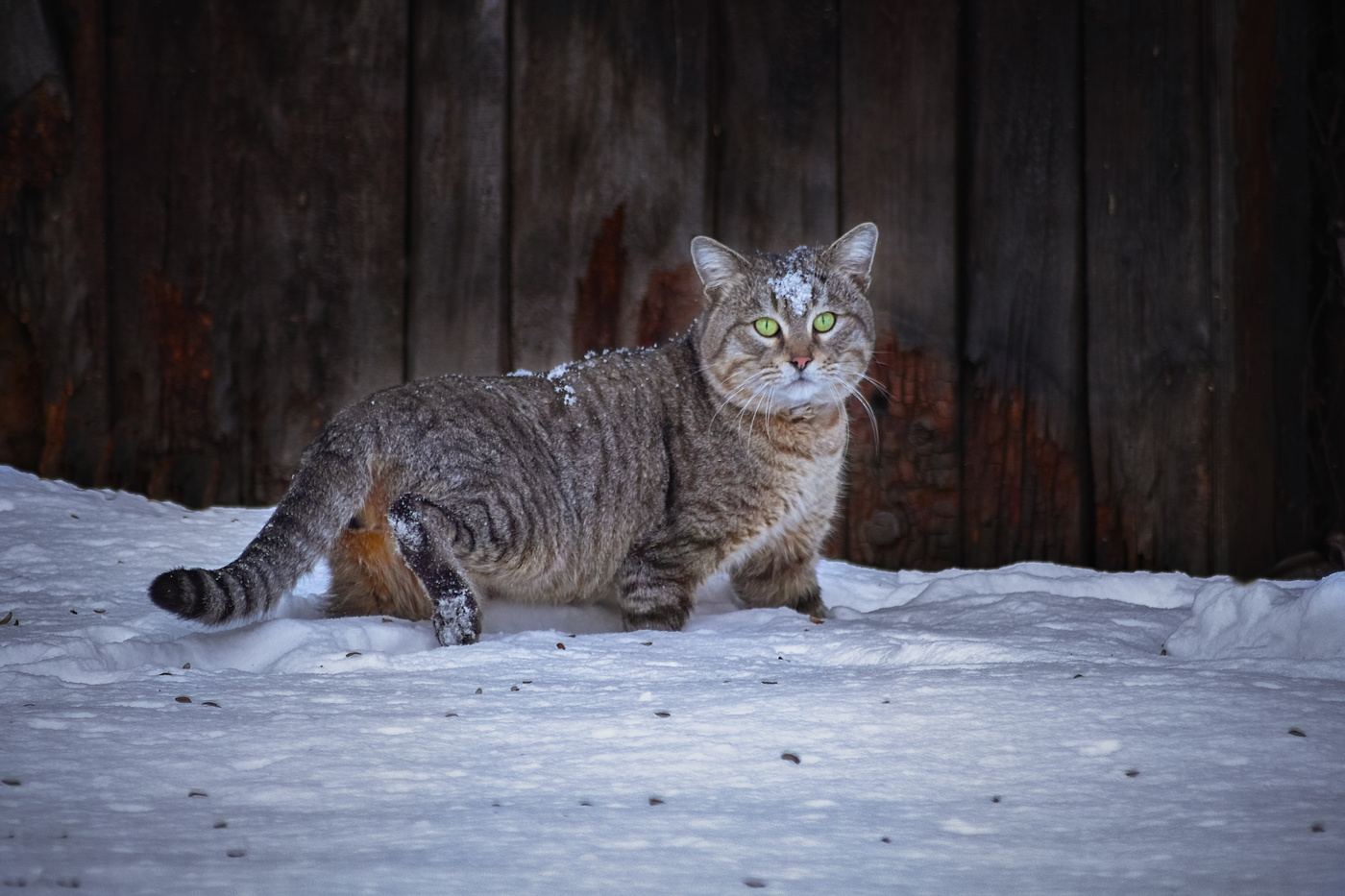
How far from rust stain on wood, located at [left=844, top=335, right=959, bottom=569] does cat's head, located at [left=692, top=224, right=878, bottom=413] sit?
381mm

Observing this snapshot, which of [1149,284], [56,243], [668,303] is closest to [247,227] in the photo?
[56,243]

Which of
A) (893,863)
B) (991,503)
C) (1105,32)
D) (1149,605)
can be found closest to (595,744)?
(893,863)

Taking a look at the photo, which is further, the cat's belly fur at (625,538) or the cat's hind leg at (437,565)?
the cat's belly fur at (625,538)

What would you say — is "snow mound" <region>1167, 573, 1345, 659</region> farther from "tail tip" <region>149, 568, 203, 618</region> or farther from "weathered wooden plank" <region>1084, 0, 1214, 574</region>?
"tail tip" <region>149, 568, 203, 618</region>

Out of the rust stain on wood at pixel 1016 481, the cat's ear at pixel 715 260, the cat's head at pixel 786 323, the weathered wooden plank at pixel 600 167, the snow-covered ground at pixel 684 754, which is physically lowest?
the snow-covered ground at pixel 684 754

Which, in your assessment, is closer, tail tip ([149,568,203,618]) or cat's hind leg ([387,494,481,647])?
tail tip ([149,568,203,618])

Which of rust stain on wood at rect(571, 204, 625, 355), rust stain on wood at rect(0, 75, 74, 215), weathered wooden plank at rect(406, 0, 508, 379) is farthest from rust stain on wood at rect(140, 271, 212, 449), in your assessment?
rust stain on wood at rect(571, 204, 625, 355)

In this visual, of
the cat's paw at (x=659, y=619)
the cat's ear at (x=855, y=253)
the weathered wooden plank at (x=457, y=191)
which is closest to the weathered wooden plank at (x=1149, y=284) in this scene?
the cat's ear at (x=855, y=253)

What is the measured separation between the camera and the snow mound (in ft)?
8.34

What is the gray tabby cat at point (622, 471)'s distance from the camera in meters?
3.11

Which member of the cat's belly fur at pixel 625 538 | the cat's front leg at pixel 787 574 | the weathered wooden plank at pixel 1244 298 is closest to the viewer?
the cat's belly fur at pixel 625 538

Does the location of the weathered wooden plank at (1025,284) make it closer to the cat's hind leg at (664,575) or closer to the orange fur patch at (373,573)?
the cat's hind leg at (664,575)

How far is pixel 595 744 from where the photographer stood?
76.5 inches

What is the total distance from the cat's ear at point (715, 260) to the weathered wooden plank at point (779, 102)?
55 cm
